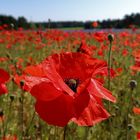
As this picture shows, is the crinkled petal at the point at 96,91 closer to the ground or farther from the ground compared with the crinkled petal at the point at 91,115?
farther from the ground

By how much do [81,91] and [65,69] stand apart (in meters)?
0.20

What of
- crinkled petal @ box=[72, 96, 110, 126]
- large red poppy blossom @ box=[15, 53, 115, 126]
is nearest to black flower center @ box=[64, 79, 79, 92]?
large red poppy blossom @ box=[15, 53, 115, 126]

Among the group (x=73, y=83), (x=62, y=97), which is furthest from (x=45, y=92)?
(x=73, y=83)

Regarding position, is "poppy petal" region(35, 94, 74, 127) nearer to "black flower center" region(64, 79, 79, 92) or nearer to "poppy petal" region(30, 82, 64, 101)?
"poppy petal" region(30, 82, 64, 101)

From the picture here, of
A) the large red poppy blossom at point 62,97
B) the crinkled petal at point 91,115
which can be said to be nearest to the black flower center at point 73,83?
the large red poppy blossom at point 62,97

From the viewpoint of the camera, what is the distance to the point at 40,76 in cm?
96

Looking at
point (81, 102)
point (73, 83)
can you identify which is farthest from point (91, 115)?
point (73, 83)

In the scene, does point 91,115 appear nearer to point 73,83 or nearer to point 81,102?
point 81,102

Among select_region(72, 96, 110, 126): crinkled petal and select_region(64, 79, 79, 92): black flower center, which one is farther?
select_region(64, 79, 79, 92): black flower center

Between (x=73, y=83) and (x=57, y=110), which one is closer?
(x=57, y=110)

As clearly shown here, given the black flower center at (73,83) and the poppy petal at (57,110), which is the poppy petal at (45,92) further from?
the black flower center at (73,83)

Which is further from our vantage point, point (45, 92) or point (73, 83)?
point (73, 83)

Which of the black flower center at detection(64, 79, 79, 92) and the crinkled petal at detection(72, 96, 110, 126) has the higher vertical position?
the black flower center at detection(64, 79, 79, 92)

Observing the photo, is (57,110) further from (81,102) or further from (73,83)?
(73,83)
